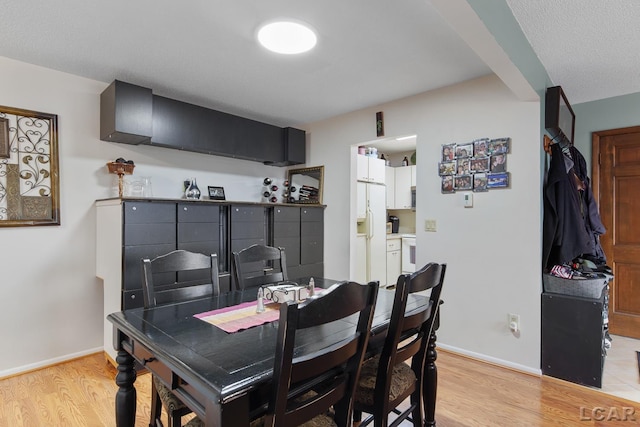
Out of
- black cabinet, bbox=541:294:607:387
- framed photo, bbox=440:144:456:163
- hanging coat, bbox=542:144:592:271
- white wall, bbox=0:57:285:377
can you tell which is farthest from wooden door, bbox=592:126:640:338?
white wall, bbox=0:57:285:377

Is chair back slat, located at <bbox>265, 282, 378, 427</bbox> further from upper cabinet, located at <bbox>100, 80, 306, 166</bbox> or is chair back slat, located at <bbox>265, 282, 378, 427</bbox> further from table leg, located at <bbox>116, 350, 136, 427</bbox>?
upper cabinet, located at <bbox>100, 80, 306, 166</bbox>

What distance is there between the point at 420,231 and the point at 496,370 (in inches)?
50.0

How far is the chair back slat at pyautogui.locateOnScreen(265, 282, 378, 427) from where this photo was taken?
3.15ft

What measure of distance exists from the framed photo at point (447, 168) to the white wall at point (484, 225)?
2.5 inches

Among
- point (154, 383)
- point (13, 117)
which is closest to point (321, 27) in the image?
point (154, 383)

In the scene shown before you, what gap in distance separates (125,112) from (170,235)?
1.06 m

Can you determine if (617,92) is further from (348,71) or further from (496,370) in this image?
(496,370)

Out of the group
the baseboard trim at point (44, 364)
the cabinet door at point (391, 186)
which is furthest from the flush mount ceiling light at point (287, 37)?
the cabinet door at point (391, 186)

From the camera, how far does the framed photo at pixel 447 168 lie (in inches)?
117

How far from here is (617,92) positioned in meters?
3.16

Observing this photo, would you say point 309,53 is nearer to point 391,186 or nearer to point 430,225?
point 430,225

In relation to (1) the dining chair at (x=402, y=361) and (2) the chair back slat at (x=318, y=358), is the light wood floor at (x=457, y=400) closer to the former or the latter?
(1) the dining chair at (x=402, y=361)

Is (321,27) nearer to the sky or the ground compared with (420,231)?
nearer to the sky

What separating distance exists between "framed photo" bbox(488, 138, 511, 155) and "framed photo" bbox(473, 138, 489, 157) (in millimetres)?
31
